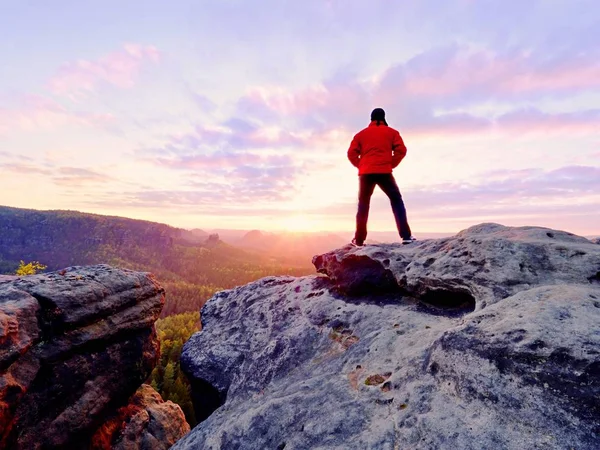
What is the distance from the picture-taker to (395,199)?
13750 millimetres

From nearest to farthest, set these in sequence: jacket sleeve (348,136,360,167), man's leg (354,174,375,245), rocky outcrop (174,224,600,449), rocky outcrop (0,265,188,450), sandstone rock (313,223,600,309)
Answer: rocky outcrop (174,224,600,449), sandstone rock (313,223,600,309), rocky outcrop (0,265,188,450), man's leg (354,174,375,245), jacket sleeve (348,136,360,167)

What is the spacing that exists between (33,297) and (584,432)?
13290mm

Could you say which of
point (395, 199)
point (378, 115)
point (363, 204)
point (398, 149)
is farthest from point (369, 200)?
point (378, 115)

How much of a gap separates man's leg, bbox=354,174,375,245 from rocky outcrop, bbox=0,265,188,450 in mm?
9247

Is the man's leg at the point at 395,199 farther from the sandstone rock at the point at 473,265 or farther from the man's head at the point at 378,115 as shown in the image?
the man's head at the point at 378,115

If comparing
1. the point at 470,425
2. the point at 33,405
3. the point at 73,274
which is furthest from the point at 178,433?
the point at 470,425

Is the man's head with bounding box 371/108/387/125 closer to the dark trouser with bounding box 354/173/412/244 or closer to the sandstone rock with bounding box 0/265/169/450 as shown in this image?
the dark trouser with bounding box 354/173/412/244

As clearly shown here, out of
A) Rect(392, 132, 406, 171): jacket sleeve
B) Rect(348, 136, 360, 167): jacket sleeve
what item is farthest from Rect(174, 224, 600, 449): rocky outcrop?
Rect(348, 136, 360, 167): jacket sleeve

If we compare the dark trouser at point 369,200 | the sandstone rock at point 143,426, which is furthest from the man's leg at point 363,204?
the sandstone rock at point 143,426

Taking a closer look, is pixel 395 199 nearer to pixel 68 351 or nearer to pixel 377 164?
pixel 377 164

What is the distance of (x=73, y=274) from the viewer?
41.7 ft

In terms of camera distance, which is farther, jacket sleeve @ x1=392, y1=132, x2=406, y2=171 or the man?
jacket sleeve @ x1=392, y1=132, x2=406, y2=171

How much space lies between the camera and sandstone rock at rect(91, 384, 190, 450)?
523 inches

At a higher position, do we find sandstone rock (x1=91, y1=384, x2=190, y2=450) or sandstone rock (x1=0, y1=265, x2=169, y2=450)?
sandstone rock (x1=0, y1=265, x2=169, y2=450)
